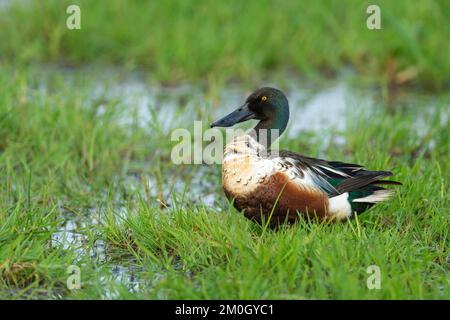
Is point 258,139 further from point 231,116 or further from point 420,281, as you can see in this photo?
point 420,281

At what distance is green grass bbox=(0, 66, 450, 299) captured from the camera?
13.5 feet

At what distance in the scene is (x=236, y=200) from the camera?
15.6 ft

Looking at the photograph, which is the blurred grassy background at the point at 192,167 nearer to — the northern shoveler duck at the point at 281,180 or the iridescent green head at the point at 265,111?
the northern shoveler duck at the point at 281,180

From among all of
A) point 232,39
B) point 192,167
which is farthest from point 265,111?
point 232,39

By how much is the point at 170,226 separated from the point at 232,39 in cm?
425

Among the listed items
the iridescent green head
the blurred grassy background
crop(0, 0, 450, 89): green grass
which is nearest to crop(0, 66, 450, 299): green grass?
the blurred grassy background

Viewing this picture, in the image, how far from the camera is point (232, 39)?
8695 millimetres

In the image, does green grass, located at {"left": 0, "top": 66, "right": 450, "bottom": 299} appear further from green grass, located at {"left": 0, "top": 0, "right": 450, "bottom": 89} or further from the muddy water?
green grass, located at {"left": 0, "top": 0, "right": 450, "bottom": 89}

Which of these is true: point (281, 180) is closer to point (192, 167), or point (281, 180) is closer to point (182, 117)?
point (192, 167)

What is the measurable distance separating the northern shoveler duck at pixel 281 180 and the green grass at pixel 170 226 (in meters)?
0.10

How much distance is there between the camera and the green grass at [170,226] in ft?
13.5

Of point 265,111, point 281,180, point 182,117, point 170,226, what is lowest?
point 170,226

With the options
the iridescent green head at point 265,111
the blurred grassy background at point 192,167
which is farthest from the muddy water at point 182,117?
the iridescent green head at point 265,111

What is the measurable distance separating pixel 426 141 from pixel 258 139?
2.06 metres
